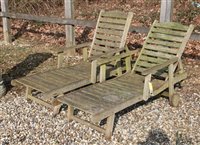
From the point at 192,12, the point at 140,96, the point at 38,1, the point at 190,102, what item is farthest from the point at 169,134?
the point at 38,1

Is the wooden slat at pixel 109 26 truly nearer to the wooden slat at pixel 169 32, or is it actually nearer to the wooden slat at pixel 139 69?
the wooden slat at pixel 169 32

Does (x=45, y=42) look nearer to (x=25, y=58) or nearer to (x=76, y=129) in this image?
(x=25, y=58)

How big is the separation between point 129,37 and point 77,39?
4.88ft

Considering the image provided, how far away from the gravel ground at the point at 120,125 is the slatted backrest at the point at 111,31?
125cm

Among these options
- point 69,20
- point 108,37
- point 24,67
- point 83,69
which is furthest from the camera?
point 69,20

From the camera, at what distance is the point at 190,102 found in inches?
214

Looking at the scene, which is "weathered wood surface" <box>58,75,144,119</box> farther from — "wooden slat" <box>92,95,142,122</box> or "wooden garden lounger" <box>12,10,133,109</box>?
A: "wooden garden lounger" <box>12,10,133,109</box>

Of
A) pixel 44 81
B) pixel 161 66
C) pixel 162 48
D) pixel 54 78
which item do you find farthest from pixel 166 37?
pixel 44 81

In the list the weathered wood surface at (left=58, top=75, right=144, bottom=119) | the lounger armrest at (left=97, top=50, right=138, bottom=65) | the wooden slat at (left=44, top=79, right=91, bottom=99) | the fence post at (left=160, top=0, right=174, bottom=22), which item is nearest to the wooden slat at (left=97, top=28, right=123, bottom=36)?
the lounger armrest at (left=97, top=50, right=138, bottom=65)

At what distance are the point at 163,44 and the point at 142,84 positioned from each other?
0.84m

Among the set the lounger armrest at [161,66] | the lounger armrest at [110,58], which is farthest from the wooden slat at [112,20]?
the lounger armrest at [161,66]

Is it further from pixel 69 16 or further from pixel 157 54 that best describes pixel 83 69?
pixel 69 16

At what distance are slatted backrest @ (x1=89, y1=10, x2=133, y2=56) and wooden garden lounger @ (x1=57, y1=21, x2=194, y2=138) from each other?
478 mm

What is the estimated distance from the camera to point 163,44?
548 centimetres
